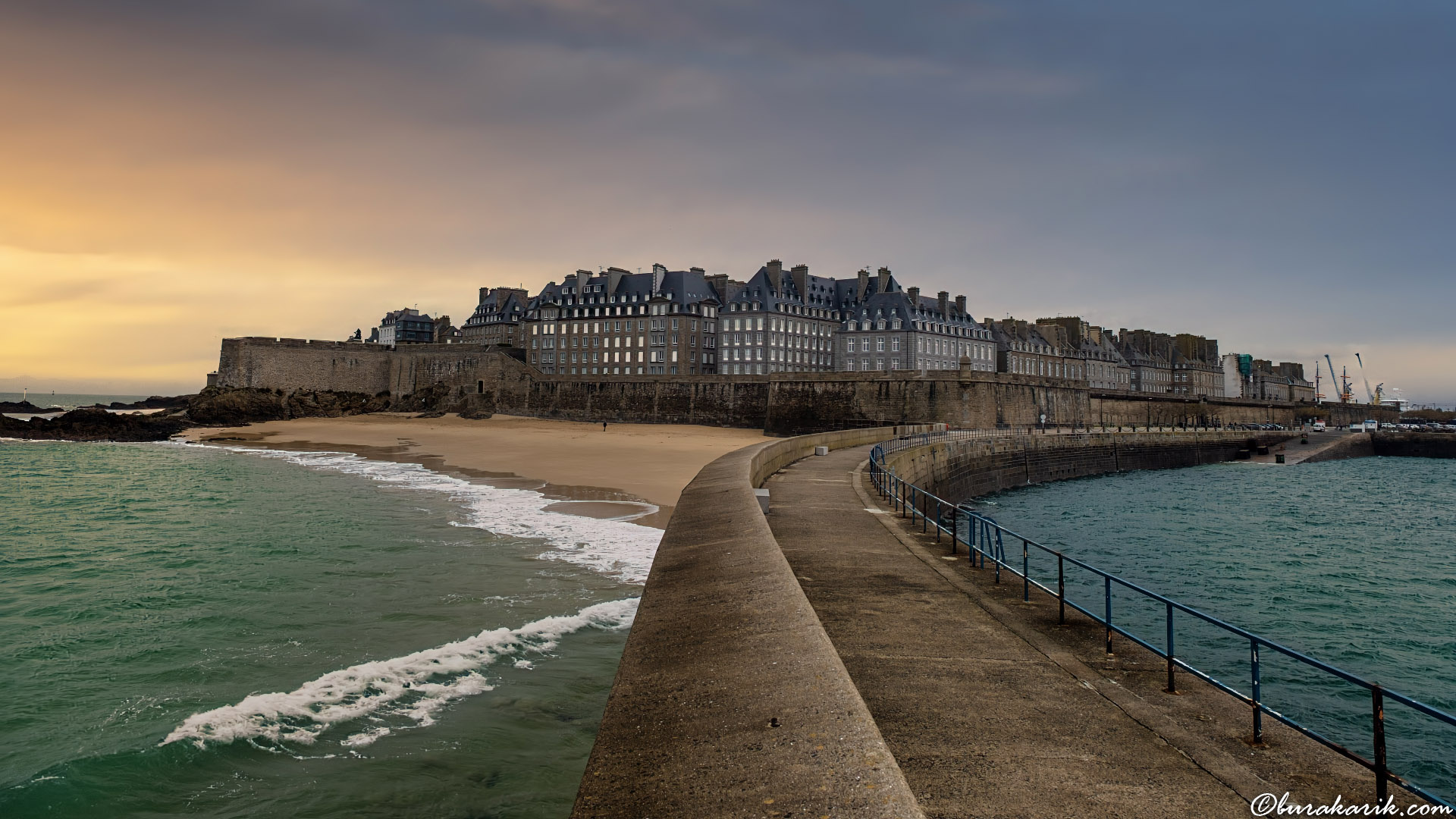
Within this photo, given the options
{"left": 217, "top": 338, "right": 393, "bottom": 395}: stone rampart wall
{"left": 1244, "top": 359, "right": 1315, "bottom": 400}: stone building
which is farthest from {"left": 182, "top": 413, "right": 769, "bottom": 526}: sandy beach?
{"left": 1244, "top": 359, "right": 1315, "bottom": 400}: stone building

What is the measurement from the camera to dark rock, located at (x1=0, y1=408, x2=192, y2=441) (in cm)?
5969

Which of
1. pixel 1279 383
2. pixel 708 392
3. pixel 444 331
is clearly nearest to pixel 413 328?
pixel 444 331

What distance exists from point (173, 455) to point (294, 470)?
637 inches

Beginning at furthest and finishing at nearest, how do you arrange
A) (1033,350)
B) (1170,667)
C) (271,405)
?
(1033,350), (271,405), (1170,667)

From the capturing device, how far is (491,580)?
564 inches

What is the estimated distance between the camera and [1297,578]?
67.2 ft

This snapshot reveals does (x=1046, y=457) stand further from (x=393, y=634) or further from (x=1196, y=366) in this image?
(x=1196, y=366)

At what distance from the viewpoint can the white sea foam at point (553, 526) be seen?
16.1 m

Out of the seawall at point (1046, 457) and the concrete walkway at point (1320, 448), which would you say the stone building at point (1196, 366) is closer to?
the concrete walkway at point (1320, 448)

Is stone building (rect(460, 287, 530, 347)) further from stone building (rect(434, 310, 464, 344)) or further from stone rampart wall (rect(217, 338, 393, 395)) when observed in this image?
stone rampart wall (rect(217, 338, 393, 395))

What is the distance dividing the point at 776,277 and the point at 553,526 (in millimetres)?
64569

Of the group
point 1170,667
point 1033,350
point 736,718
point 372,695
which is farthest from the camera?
point 1033,350

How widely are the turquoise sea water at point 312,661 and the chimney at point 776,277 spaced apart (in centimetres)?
6235

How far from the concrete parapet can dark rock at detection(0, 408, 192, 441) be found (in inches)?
2648
